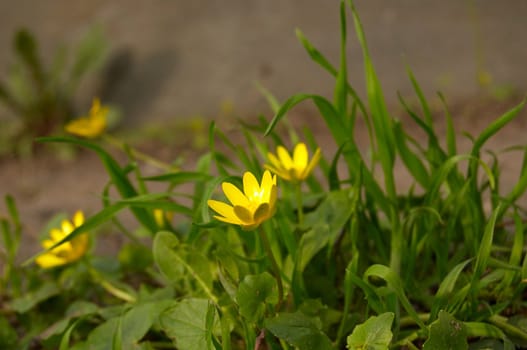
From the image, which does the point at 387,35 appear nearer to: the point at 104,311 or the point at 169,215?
the point at 169,215

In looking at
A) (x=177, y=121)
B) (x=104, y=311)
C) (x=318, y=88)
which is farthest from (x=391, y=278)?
(x=177, y=121)

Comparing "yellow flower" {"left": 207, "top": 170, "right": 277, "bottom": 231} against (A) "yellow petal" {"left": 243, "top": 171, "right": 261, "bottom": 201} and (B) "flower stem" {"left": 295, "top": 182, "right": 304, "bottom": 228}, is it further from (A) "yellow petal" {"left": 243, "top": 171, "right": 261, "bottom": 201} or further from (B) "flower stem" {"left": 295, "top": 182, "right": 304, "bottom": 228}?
(B) "flower stem" {"left": 295, "top": 182, "right": 304, "bottom": 228}

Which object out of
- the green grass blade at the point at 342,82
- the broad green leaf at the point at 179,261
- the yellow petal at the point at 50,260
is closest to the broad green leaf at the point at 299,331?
the broad green leaf at the point at 179,261

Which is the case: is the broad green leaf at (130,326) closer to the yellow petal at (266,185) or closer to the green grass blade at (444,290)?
the yellow petal at (266,185)

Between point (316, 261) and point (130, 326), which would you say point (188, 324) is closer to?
point (130, 326)

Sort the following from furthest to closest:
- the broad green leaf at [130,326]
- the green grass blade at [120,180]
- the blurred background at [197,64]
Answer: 1. the blurred background at [197,64]
2. the green grass blade at [120,180]
3. the broad green leaf at [130,326]

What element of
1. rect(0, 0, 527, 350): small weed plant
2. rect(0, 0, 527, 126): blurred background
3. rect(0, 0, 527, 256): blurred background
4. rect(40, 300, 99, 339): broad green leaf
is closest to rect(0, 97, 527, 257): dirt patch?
rect(0, 0, 527, 256): blurred background
